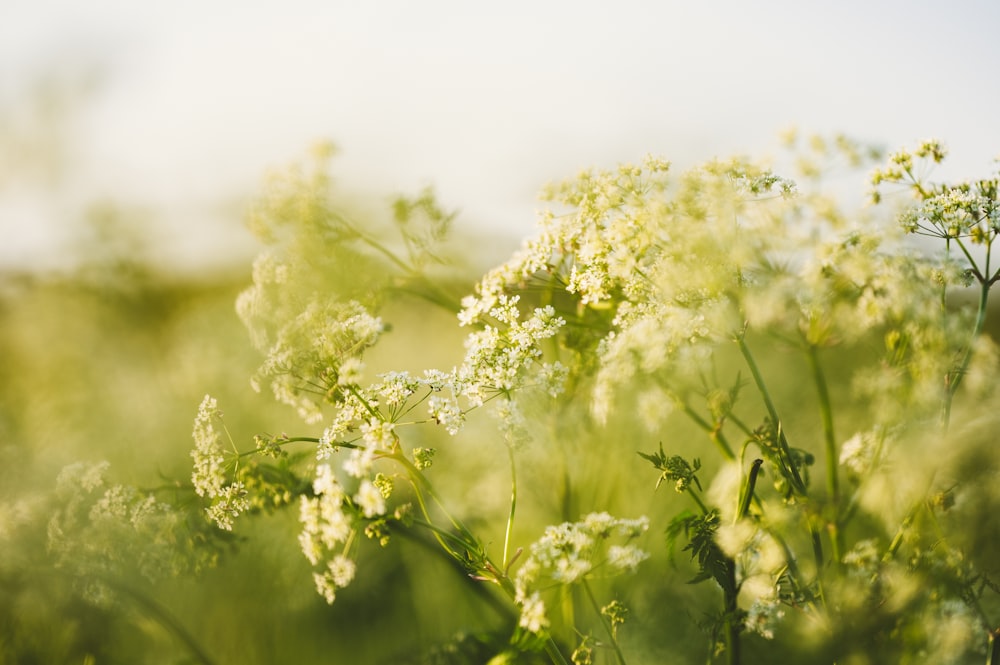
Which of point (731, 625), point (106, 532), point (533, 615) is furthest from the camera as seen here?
point (106, 532)

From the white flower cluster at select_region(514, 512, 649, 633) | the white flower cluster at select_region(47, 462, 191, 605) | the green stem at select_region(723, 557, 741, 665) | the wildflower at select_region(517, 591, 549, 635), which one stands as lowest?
the green stem at select_region(723, 557, 741, 665)

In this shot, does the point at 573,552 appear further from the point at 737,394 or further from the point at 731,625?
the point at 737,394

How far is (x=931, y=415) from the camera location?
100cm

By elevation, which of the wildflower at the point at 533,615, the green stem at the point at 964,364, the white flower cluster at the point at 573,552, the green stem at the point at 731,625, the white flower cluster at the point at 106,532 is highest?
the white flower cluster at the point at 106,532

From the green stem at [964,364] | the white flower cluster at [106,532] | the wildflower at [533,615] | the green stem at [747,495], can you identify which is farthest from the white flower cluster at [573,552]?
the white flower cluster at [106,532]

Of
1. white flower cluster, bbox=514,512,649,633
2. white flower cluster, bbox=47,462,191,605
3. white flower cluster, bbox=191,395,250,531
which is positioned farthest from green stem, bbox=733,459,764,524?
white flower cluster, bbox=47,462,191,605

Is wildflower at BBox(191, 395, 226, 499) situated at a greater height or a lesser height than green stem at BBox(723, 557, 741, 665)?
greater

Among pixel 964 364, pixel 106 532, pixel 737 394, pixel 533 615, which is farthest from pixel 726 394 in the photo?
pixel 106 532

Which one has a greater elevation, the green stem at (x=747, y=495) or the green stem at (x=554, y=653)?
the green stem at (x=747, y=495)

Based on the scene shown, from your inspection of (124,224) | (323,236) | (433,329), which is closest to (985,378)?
(323,236)

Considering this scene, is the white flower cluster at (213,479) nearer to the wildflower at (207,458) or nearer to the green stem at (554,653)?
the wildflower at (207,458)

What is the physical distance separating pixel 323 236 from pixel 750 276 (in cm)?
105

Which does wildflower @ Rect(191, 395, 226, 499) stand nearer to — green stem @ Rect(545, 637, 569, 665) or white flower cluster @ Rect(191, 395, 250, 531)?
white flower cluster @ Rect(191, 395, 250, 531)

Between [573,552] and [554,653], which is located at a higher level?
[573,552]
